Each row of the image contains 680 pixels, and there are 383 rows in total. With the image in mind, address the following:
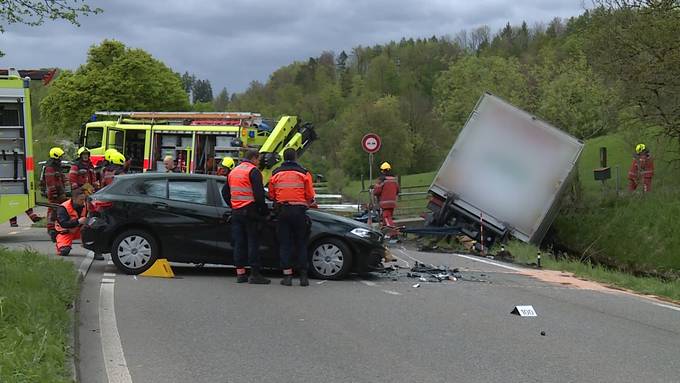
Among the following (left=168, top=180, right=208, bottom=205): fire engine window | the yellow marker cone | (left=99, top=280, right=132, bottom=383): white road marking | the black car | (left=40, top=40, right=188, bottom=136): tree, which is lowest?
the yellow marker cone

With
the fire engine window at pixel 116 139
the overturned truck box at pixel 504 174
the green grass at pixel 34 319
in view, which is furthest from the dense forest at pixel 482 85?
the green grass at pixel 34 319

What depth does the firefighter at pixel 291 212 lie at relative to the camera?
945 cm

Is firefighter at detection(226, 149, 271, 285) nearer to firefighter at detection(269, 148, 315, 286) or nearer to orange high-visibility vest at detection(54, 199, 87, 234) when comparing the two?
firefighter at detection(269, 148, 315, 286)

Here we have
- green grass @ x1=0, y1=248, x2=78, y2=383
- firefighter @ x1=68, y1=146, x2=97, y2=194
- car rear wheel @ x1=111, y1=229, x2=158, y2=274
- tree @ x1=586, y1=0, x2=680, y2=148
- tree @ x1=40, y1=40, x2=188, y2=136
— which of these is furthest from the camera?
tree @ x1=40, y1=40, x2=188, y2=136

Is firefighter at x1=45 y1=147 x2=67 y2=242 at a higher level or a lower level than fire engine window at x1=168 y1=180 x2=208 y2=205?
lower

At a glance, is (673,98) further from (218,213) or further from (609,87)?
(218,213)

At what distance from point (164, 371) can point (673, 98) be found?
18.1 metres

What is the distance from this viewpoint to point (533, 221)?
1598 cm

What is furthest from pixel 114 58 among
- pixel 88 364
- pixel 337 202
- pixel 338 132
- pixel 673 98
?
pixel 88 364

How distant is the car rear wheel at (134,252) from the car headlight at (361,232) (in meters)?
2.84

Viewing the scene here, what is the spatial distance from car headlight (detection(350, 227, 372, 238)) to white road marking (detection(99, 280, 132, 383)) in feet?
11.1

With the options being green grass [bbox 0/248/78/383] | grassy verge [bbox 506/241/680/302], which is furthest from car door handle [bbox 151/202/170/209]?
grassy verge [bbox 506/241/680/302]

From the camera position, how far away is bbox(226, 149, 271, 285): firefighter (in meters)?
9.48

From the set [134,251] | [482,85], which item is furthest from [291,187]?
[482,85]
